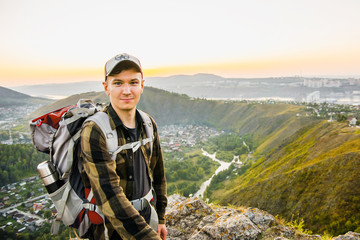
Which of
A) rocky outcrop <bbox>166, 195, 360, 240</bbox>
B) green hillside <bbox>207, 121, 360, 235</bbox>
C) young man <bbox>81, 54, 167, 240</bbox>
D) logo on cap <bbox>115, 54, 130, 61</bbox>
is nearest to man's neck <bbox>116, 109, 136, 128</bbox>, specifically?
young man <bbox>81, 54, 167, 240</bbox>

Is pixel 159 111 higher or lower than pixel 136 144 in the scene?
lower

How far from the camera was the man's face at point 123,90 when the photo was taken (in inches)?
61.0

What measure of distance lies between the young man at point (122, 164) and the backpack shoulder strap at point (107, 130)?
0.03 m

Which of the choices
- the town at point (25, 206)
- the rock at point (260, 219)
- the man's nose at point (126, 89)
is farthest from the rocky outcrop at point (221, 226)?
the town at point (25, 206)

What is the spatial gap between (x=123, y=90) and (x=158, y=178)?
0.98 m

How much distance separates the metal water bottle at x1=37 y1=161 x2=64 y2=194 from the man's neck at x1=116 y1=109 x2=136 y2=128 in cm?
64

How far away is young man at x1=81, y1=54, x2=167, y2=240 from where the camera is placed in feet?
4.39

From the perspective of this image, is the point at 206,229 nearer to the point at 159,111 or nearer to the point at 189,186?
the point at 189,186

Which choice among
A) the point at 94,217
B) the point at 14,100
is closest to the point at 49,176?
the point at 94,217

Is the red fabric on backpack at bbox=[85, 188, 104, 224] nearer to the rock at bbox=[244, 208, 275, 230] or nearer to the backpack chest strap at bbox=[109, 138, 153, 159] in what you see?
the backpack chest strap at bbox=[109, 138, 153, 159]

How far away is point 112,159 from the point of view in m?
1.41

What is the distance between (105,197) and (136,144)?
0.43m

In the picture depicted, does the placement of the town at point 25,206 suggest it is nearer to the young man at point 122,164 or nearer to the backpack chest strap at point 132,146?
the young man at point 122,164

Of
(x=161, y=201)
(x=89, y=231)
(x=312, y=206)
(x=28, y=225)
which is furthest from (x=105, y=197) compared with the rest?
(x=28, y=225)
